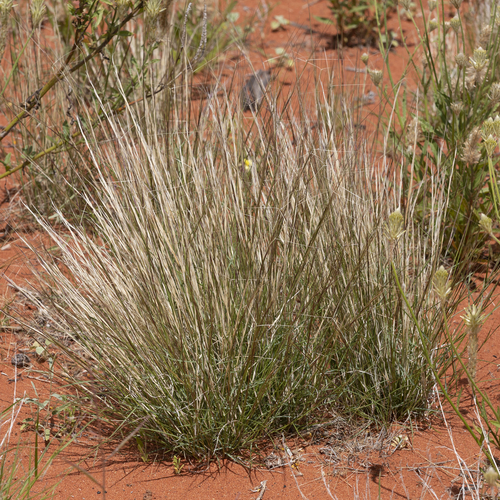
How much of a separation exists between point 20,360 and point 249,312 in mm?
914

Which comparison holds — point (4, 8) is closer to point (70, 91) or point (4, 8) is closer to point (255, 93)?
point (70, 91)

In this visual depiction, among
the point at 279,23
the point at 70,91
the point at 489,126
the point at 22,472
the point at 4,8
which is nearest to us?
the point at 489,126

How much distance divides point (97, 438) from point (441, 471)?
1.02 m

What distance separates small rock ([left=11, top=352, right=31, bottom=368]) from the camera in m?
2.16

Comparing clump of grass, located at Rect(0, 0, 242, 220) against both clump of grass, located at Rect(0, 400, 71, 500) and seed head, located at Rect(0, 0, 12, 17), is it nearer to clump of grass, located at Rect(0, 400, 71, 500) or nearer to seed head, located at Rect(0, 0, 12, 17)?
seed head, located at Rect(0, 0, 12, 17)

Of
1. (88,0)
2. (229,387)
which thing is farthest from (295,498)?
(88,0)

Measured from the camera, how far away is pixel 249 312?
5.79 feet

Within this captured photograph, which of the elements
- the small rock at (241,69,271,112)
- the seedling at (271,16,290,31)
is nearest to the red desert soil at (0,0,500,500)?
the small rock at (241,69,271,112)

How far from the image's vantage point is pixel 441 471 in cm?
178

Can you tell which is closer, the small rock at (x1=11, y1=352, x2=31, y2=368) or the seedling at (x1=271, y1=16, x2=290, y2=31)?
the small rock at (x1=11, y1=352, x2=31, y2=368)

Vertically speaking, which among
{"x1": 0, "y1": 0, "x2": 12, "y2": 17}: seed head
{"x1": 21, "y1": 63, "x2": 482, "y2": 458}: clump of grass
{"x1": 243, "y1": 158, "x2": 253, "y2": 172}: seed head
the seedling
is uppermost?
{"x1": 0, "y1": 0, "x2": 12, "y2": 17}: seed head

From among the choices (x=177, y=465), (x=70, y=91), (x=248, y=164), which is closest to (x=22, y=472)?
(x=177, y=465)

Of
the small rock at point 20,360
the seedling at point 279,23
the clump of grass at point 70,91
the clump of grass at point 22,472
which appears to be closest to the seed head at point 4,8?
the clump of grass at point 70,91

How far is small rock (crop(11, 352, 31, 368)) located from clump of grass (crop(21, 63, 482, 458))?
24 cm
